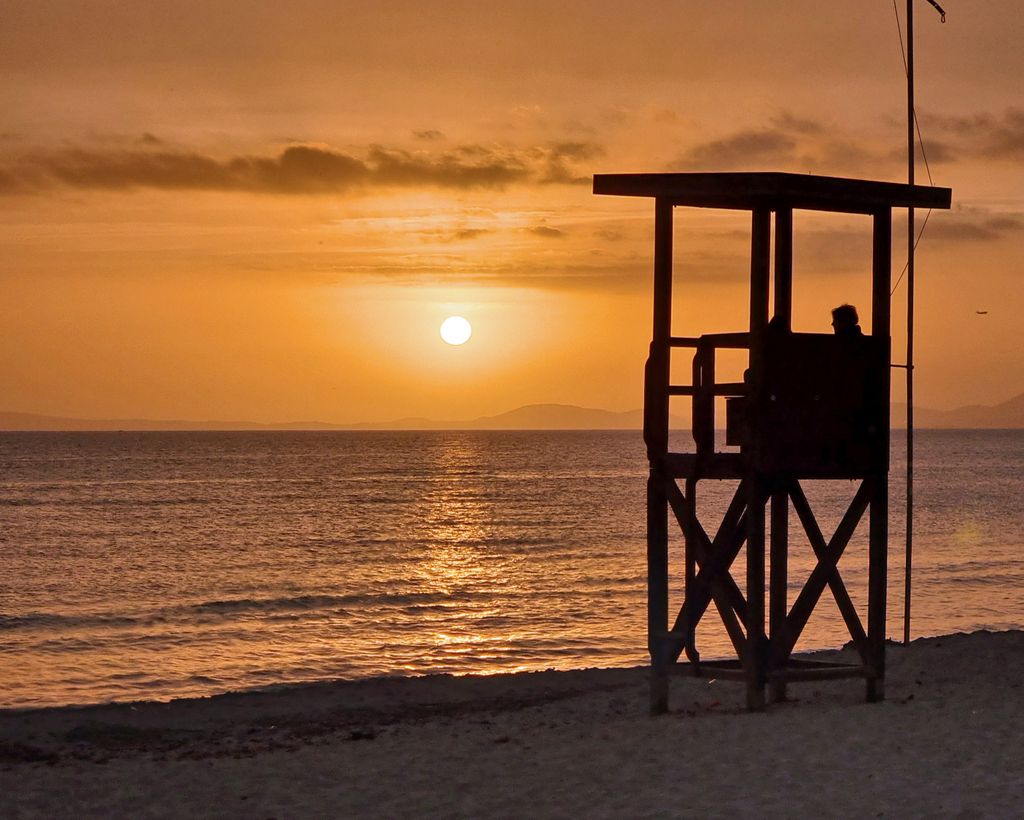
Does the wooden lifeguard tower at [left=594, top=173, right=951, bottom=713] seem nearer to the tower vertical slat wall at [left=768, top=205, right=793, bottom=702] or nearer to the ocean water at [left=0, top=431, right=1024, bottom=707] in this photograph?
the tower vertical slat wall at [left=768, top=205, right=793, bottom=702]

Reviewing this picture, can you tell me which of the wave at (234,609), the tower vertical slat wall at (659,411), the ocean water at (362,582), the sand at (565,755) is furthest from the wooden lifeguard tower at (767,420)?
the wave at (234,609)

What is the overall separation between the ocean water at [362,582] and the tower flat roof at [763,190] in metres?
11.4

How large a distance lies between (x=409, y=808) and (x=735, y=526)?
4860mm

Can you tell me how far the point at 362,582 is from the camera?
41062 millimetres

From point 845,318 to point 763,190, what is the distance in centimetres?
168

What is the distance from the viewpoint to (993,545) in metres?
48.8

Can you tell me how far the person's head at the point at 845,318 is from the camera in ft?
46.0

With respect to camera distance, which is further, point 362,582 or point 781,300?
point 362,582

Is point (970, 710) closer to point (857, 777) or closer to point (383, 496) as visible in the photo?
point (857, 777)

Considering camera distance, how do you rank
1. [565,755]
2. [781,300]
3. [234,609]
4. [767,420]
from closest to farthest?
[565,755] < [767,420] < [781,300] < [234,609]

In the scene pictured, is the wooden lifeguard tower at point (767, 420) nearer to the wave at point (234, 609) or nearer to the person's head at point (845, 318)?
the person's head at point (845, 318)

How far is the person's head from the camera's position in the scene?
46.0ft

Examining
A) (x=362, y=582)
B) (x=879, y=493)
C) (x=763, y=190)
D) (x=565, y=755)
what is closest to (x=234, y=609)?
(x=362, y=582)

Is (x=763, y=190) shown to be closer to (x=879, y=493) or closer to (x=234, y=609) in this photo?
(x=879, y=493)
